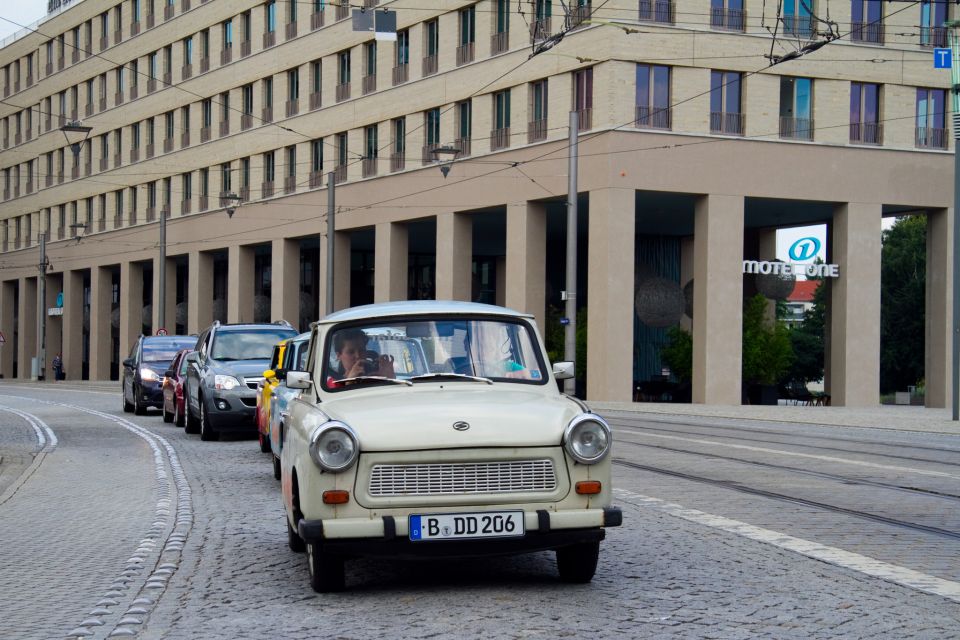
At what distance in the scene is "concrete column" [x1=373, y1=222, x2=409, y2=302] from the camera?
163 ft

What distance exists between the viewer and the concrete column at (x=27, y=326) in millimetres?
82625

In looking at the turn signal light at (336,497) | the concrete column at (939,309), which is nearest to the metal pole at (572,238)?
the concrete column at (939,309)

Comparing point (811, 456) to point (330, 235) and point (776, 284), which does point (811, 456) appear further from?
point (330, 235)

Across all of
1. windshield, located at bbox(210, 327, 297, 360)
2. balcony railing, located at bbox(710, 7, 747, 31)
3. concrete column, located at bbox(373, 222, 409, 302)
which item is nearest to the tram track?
windshield, located at bbox(210, 327, 297, 360)

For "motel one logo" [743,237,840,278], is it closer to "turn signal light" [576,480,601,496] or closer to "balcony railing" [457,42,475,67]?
"balcony railing" [457,42,475,67]

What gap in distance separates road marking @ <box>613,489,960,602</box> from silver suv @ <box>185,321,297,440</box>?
10.0 meters

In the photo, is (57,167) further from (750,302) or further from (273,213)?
(750,302)

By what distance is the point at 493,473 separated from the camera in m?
6.93

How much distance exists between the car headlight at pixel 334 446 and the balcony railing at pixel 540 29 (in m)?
33.5

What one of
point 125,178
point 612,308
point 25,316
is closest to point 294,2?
point 125,178

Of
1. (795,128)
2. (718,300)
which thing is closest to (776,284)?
(718,300)

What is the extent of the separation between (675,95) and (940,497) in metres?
29.3

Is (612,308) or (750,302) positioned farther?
(750,302)

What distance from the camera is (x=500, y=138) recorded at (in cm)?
4419
